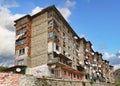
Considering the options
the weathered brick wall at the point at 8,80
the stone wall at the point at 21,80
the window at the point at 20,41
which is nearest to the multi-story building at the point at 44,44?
the window at the point at 20,41

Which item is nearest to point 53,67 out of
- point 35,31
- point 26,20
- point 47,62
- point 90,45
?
point 47,62

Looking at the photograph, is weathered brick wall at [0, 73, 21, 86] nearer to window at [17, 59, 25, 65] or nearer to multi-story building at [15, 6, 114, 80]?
multi-story building at [15, 6, 114, 80]

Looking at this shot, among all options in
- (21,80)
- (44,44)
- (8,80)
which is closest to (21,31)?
(44,44)

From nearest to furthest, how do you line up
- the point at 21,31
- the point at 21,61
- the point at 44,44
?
the point at 44,44
the point at 21,61
the point at 21,31

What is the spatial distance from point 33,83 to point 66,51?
142ft

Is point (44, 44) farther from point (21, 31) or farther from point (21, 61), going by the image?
point (21, 31)

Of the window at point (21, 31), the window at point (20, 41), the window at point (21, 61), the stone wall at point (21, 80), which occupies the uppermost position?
the window at point (21, 31)

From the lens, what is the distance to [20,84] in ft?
79.5

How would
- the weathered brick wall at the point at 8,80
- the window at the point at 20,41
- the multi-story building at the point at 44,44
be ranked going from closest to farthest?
the weathered brick wall at the point at 8,80
the multi-story building at the point at 44,44
the window at the point at 20,41

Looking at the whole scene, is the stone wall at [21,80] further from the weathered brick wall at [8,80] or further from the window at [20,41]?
the window at [20,41]

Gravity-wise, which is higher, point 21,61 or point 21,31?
point 21,31

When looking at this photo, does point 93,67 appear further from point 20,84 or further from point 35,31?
point 20,84

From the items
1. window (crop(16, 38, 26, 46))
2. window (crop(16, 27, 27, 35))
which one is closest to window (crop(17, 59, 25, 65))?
window (crop(16, 38, 26, 46))

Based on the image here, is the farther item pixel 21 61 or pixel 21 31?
pixel 21 31
